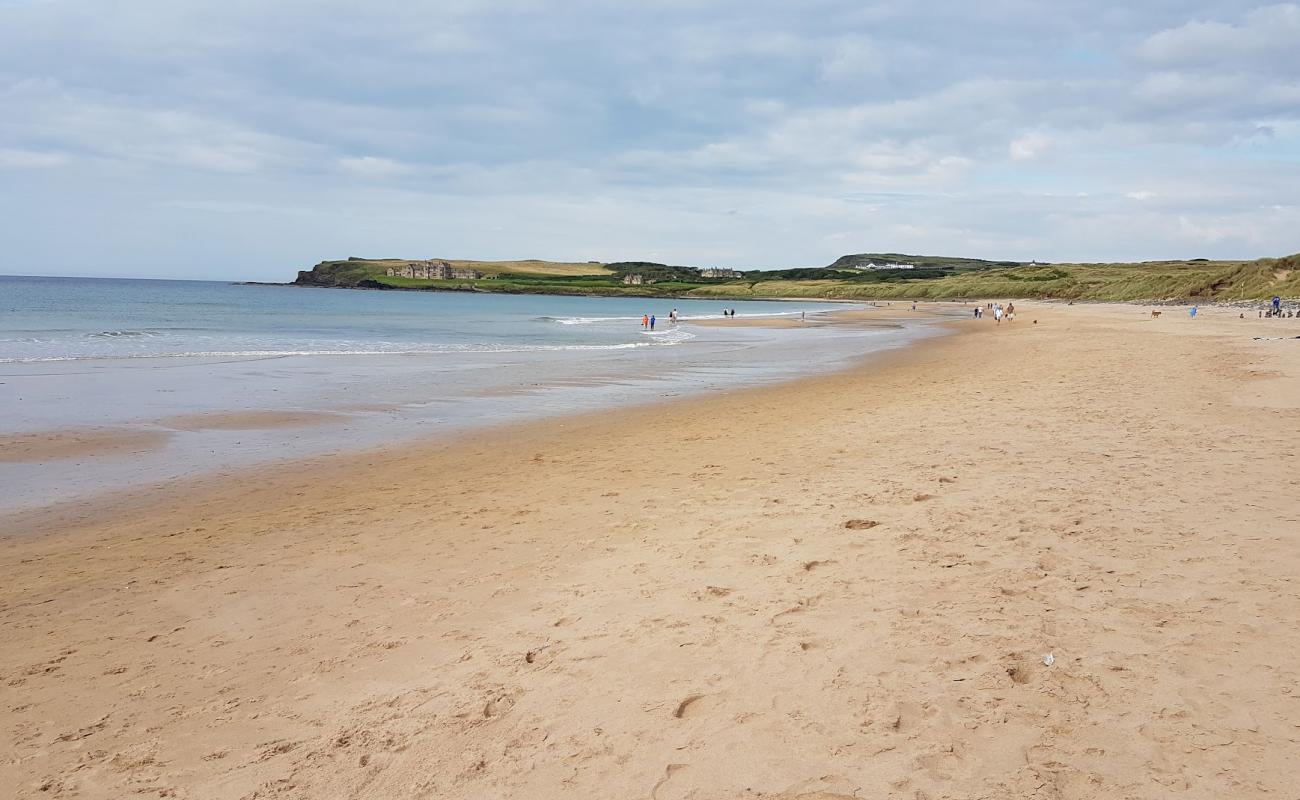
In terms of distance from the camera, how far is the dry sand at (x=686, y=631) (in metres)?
3.60

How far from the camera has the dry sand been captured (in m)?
3.60

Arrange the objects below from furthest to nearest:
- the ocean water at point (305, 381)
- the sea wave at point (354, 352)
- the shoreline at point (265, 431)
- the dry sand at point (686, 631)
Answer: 1. the sea wave at point (354, 352)
2. the ocean water at point (305, 381)
3. the shoreline at point (265, 431)
4. the dry sand at point (686, 631)

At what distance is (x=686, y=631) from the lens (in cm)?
495

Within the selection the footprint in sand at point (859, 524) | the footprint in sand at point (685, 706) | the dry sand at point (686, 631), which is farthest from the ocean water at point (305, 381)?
the footprint in sand at point (685, 706)

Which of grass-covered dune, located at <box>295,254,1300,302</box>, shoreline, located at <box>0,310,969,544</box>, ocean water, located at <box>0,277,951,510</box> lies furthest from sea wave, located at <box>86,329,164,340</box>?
grass-covered dune, located at <box>295,254,1300,302</box>

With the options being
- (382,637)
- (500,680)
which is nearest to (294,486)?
(382,637)

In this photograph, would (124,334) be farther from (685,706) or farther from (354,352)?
(685,706)

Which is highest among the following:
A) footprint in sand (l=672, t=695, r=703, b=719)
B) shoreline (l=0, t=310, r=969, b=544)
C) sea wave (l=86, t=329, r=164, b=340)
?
sea wave (l=86, t=329, r=164, b=340)

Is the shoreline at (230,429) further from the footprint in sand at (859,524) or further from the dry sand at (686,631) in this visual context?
the footprint in sand at (859,524)

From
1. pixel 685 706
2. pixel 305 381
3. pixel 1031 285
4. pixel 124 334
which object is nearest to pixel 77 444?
pixel 305 381

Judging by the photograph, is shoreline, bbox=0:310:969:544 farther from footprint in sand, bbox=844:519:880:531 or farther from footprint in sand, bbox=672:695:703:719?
footprint in sand, bbox=672:695:703:719

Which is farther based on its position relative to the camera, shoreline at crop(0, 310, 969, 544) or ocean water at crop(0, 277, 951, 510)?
ocean water at crop(0, 277, 951, 510)

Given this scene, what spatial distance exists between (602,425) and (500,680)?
996 cm

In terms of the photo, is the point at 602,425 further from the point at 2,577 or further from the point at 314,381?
the point at 314,381
